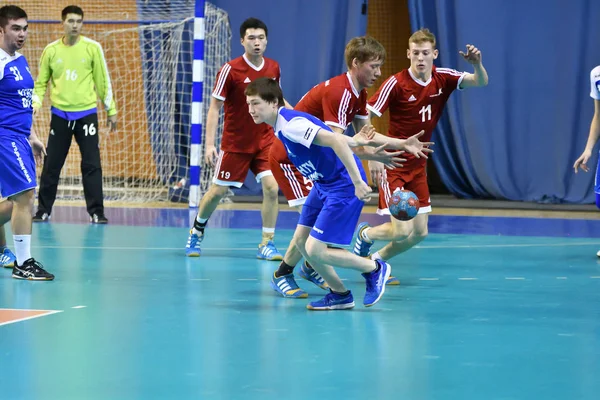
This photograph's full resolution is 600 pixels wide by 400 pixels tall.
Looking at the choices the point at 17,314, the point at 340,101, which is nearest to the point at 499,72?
the point at 340,101

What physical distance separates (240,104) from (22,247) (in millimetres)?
2184

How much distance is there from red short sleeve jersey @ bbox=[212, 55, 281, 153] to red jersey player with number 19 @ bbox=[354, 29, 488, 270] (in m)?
1.35

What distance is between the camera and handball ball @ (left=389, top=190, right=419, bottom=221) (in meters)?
6.08

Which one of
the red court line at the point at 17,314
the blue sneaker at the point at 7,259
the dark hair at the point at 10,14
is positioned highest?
the dark hair at the point at 10,14

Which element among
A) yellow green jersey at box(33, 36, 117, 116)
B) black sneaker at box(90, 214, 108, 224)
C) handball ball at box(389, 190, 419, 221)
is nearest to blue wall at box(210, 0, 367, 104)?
yellow green jersey at box(33, 36, 117, 116)

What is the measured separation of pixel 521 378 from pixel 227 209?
7.83m

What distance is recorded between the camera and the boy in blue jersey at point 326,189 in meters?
5.09

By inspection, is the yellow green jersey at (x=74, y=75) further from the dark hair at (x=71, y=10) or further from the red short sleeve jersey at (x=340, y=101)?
the red short sleeve jersey at (x=340, y=101)

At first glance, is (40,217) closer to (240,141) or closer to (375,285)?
(240,141)

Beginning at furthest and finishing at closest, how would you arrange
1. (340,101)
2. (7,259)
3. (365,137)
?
(7,259) < (340,101) < (365,137)

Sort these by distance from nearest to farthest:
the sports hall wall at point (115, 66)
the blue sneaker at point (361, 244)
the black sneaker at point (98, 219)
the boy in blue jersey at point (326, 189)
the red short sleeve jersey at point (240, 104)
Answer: the boy in blue jersey at point (326, 189)
the blue sneaker at point (361, 244)
the red short sleeve jersey at point (240, 104)
the black sneaker at point (98, 219)
the sports hall wall at point (115, 66)

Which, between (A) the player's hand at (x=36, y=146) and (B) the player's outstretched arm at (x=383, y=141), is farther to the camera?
(A) the player's hand at (x=36, y=146)

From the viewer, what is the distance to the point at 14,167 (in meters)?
6.25

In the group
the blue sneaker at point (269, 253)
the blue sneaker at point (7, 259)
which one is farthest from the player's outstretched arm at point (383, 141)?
the blue sneaker at point (7, 259)
